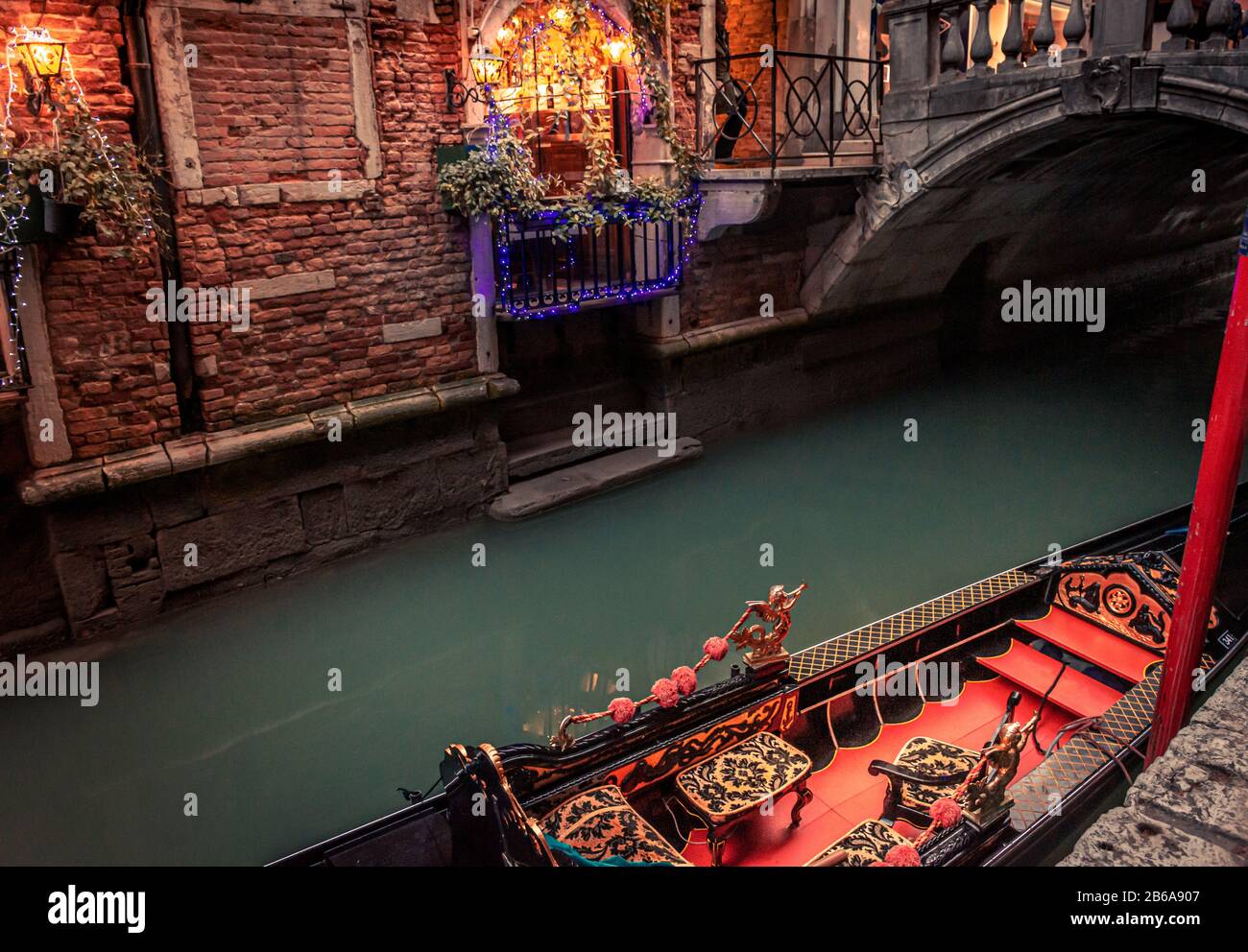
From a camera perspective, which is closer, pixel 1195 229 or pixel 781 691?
pixel 781 691

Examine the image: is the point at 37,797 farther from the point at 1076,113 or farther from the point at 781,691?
the point at 1076,113

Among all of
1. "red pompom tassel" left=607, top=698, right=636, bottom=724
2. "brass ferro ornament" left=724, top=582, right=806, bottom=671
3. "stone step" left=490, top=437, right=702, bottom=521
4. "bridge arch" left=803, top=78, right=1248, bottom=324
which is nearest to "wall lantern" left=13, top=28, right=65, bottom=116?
"stone step" left=490, top=437, right=702, bottom=521

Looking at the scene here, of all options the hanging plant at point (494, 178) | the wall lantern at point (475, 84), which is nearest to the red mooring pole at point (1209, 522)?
the hanging plant at point (494, 178)

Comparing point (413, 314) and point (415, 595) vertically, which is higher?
point (413, 314)

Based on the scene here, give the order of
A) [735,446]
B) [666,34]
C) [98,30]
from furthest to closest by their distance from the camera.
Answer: [735,446]
[666,34]
[98,30]

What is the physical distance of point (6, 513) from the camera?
4.71 metres

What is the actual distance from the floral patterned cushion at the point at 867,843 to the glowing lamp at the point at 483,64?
4.38 m

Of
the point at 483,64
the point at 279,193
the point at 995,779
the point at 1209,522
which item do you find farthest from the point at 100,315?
the point at 1209,522

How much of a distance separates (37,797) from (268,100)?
3.32 m

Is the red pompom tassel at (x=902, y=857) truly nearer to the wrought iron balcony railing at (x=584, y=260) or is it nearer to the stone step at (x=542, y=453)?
the wrought iron balcony railing at (x=584, y=260)

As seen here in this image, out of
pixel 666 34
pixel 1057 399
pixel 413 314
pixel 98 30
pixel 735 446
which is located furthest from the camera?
pixel 1057 399

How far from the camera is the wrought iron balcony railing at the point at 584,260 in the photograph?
5.96 m
